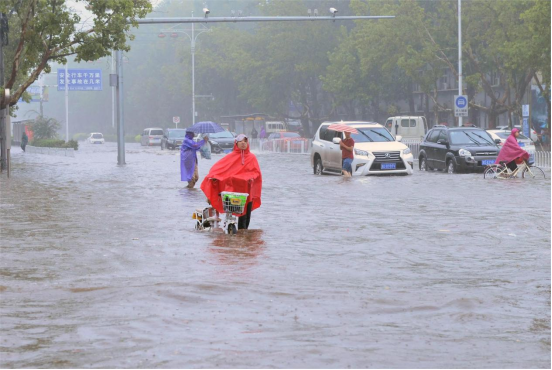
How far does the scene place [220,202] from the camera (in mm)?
14930

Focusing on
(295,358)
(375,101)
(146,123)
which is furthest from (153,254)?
(146,123)

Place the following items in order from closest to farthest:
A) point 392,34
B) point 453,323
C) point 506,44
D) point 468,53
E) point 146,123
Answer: point 453,323 → point 506,44 → point 468,53 → point 392,34 → point 146,123

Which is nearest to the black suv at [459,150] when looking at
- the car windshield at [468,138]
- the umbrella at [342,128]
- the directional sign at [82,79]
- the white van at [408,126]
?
the car windshield at [468,138]

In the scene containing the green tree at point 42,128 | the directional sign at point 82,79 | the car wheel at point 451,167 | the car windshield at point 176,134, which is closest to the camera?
the car wheel at point 451,167

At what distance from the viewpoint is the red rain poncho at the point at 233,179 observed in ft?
48.7

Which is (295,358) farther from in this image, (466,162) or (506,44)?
(506,44)

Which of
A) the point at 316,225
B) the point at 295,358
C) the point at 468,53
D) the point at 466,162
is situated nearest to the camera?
the point at 295,358

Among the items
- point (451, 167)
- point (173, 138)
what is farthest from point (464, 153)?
point (173, 138)

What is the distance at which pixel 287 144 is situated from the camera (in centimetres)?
6153

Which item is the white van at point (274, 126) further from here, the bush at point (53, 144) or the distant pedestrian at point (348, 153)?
the distant pedestrian at point (348, 153)

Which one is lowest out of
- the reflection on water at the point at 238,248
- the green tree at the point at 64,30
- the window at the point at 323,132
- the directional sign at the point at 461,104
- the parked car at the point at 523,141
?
the reflection on water at the point at 238,248

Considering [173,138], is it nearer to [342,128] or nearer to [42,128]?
→ [42,128]

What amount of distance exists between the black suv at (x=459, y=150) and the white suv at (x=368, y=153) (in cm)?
156

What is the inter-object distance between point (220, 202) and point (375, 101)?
62.0 meters
